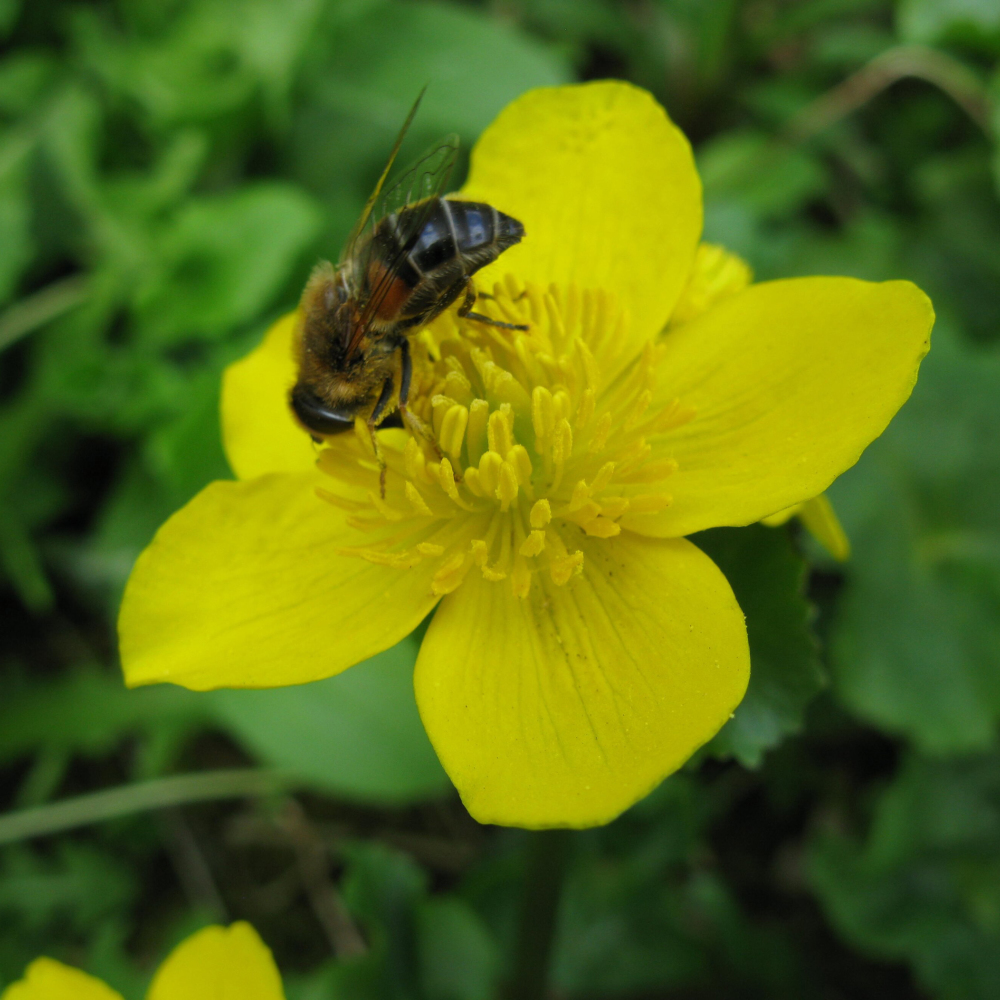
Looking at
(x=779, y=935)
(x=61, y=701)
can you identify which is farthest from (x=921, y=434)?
(x=61, y=701)

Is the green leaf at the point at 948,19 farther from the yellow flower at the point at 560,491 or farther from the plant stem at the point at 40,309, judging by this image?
the plant stem at the point at 40,309

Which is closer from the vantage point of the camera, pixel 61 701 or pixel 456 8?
pixel 61 701

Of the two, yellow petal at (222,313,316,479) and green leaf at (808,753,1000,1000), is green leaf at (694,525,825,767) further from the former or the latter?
green leaf at (808,753,1000,1000)

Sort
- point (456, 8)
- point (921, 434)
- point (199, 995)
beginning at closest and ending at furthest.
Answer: point (199, 995) < point (921, 434) < point (456, 8)

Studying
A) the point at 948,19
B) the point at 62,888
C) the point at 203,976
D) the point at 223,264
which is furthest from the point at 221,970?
the point at 948,19

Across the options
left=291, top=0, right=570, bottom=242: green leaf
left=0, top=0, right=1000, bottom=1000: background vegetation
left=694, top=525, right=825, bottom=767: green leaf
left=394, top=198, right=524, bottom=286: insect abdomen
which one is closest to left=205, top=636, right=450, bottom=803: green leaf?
left=0, top=0, right=1000, bottom=1000: background vegetation

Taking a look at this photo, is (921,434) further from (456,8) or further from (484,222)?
(456,8)

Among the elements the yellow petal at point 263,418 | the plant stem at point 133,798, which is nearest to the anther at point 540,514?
the yellow petal at point 263,418
